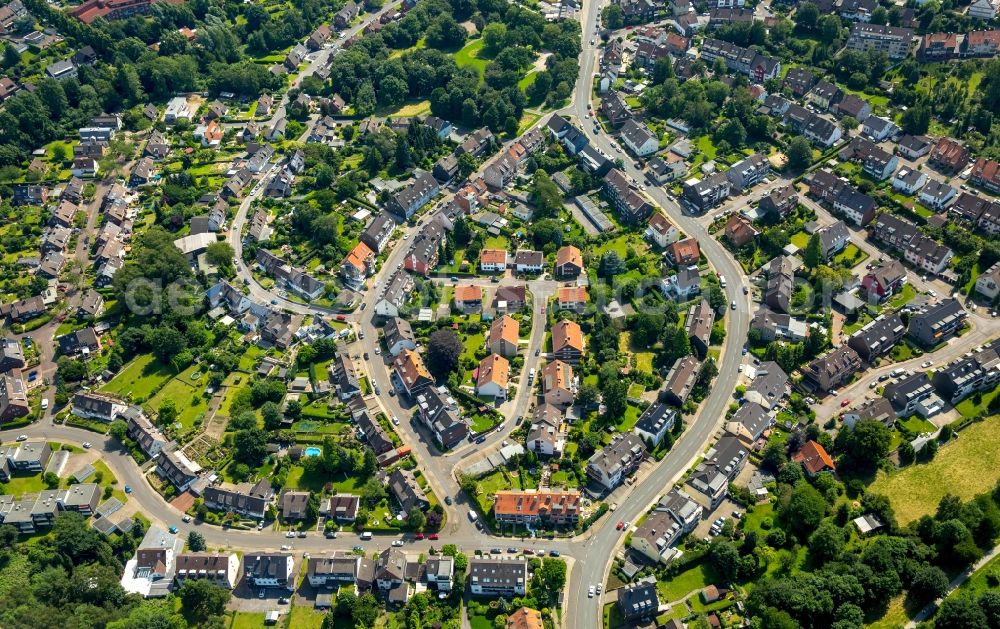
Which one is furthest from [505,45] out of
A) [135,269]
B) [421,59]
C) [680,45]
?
[135,269]

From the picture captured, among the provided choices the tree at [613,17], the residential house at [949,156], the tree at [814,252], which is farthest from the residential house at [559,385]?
the tree at [613,17]

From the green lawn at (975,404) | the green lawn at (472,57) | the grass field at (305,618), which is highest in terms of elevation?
the green lawn at (472,57)

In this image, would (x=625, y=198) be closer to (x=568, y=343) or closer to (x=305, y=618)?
(x=568, y=343)

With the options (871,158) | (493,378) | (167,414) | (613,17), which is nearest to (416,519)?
(493,378)

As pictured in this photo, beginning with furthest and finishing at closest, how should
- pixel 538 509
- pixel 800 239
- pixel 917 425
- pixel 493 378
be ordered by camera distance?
1. pixel 800 239
2. pixel 493 378
3. pixel 917 425
4. pixel 538 509

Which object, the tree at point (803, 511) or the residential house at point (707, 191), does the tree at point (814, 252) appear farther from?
the tree at point (803, 511)
